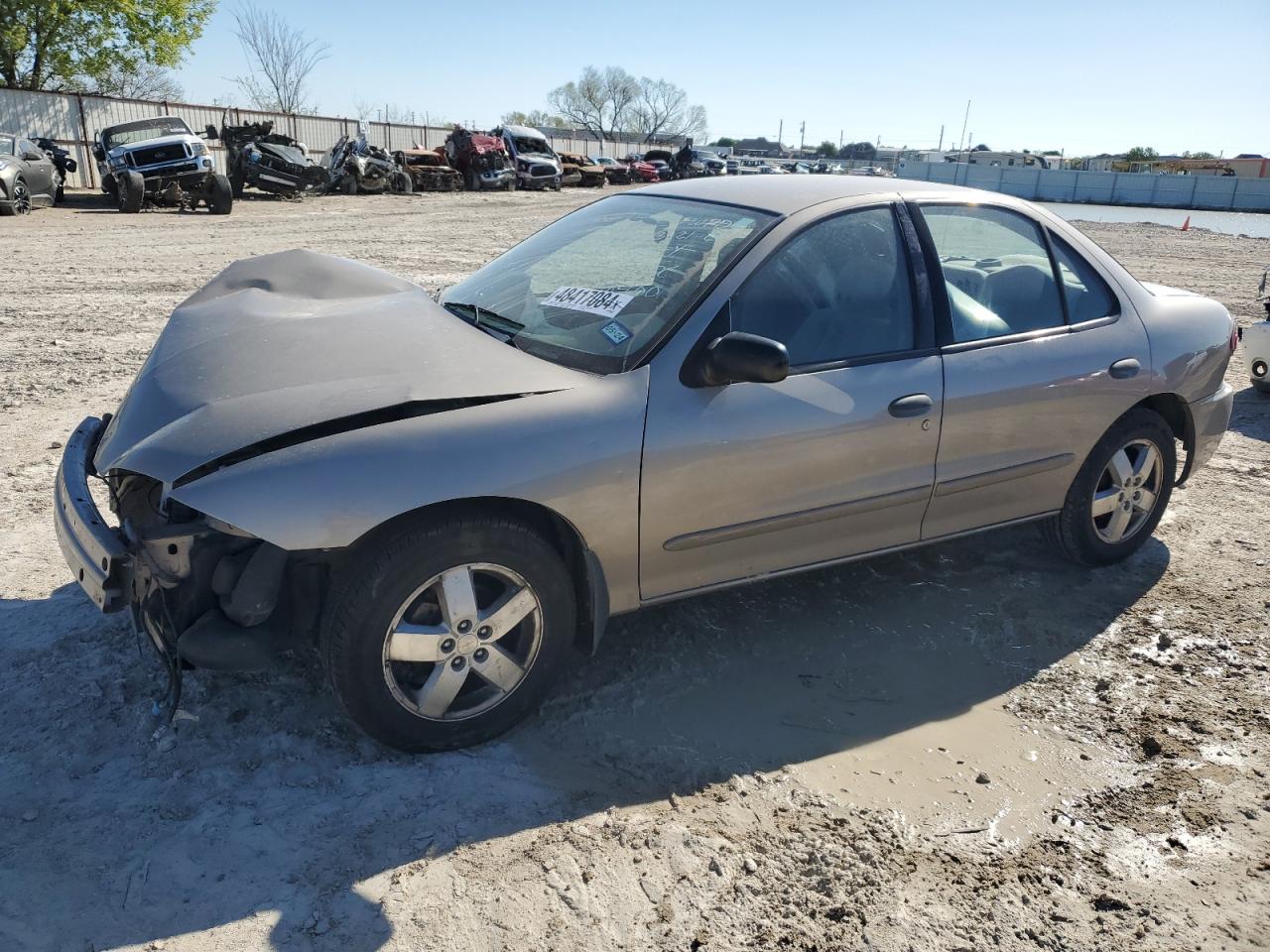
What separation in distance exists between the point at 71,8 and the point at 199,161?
14397 mm

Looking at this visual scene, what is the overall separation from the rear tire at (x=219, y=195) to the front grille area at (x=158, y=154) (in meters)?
1.08

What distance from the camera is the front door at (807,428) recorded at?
9.91 ft

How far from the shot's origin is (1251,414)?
7266 mm

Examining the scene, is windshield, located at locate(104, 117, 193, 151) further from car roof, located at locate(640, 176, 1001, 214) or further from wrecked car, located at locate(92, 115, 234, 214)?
car roof, located at locate(640, 176, 1001, 214)

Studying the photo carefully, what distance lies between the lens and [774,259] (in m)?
3.27

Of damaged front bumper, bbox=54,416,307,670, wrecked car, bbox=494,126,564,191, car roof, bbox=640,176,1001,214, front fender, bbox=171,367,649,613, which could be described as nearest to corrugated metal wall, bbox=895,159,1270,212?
wrecked car, bbox=494,126,564,191

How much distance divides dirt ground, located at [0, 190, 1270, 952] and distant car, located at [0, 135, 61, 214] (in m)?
15.5

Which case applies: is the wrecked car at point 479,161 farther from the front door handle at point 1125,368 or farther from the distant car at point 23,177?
the front door handle at point 1125,368

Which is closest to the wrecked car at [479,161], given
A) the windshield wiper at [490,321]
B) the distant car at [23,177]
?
the distant car at [23,177]

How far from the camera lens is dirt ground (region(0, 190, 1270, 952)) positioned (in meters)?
2.37

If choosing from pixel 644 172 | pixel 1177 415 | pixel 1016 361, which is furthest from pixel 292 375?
pixel 644 172

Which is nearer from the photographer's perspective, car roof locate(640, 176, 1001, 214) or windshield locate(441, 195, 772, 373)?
windshield locate(441, 195, 772, 373)

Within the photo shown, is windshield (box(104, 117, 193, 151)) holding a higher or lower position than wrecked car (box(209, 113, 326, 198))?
higher

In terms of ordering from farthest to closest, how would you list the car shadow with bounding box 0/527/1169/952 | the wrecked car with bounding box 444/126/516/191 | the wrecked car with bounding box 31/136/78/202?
1. the wrecked car with bounding box 444/126/516/191
2. the wrecked car with bounding box 31/136/78/202
3. the car shadow with bounding box 0/527/1169/952
